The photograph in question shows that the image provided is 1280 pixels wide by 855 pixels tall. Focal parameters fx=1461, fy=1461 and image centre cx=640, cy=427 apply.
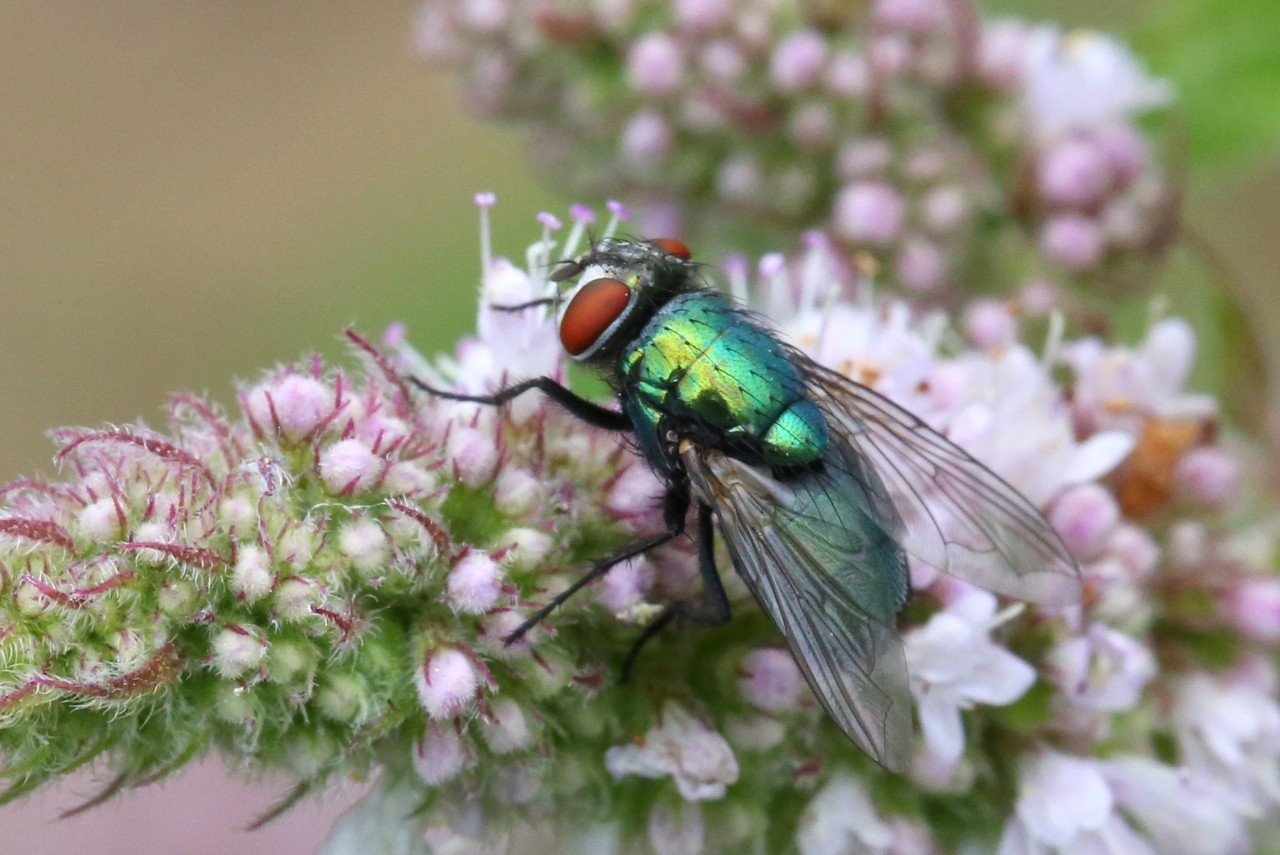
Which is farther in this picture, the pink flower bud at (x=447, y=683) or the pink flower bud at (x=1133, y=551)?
the pink flower bud at (x=1133, y=551)

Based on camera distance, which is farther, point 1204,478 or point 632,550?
point 1204,478

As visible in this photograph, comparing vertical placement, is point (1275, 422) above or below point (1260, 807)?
above

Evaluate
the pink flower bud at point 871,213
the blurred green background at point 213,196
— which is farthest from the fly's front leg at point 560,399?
the blurred green background at point 213,196

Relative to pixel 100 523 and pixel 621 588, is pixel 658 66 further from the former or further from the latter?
pixel 100 523

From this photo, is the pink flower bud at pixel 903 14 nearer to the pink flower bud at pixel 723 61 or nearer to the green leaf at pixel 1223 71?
the pink flower bud at pixel 723 61

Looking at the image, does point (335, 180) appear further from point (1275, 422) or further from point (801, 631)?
point (801, 631)

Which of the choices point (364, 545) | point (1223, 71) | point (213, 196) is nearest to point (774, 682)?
point (364, 545)

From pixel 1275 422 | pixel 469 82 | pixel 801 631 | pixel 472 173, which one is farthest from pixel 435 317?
pixel 801 631
